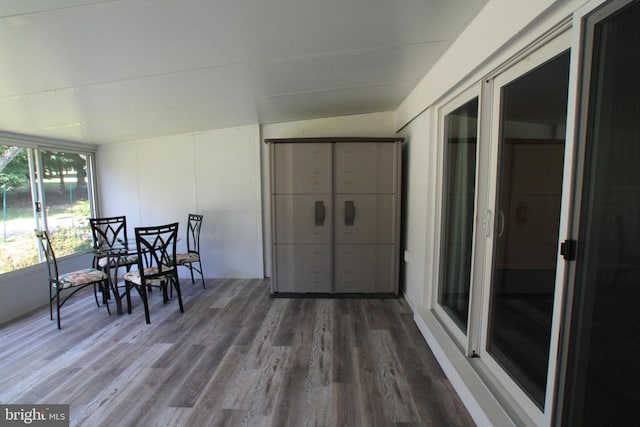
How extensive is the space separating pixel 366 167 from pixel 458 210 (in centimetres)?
130

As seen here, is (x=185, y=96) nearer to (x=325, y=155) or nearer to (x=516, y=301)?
(x=325, y=155)

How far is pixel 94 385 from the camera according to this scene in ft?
6.59

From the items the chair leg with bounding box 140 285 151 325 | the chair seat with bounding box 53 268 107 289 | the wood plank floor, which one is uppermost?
the chair seat with bounding box 53 268 107 289

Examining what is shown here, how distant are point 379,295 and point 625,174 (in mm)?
2828

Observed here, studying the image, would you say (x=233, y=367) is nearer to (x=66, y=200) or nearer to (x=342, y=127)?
(x=342, y=127)

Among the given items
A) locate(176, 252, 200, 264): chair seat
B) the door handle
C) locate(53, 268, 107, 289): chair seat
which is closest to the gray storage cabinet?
locate(176, 252, 200, 264): chair seat

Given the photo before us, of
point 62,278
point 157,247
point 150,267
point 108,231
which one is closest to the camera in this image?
point 62,278

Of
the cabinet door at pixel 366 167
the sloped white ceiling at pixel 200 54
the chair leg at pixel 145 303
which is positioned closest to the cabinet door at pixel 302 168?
the cabinet door at pixel 366 167

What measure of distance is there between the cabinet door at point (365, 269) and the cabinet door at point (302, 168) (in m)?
0.82

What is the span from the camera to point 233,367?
86.7 inches

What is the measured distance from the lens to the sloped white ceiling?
1340 millimetres

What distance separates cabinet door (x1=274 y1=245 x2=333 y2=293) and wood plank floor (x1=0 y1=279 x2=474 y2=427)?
0.32 metres

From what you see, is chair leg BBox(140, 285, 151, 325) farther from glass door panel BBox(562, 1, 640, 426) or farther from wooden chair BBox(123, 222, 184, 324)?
glass door panel BBox(562, 1, 640, 426)

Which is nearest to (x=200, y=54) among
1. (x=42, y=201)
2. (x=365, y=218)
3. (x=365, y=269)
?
(x=365, y=218)
